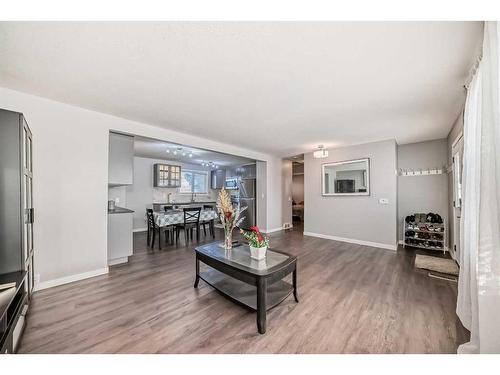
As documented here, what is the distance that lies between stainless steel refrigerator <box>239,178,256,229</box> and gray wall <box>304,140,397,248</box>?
1.68m

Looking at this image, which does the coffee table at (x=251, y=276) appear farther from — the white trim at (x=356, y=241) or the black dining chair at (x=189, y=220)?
the white trim at (x=356, y=241)

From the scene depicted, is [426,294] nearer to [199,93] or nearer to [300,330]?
[300,330]

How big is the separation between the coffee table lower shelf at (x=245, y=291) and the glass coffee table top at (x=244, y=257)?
0.36m

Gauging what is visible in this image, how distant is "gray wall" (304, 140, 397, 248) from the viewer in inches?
162

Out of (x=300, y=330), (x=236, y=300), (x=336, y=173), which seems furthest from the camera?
(x=336, y=173)

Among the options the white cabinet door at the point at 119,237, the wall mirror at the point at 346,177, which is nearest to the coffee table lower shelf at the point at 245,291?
the white cabinet door at the point at 119,237

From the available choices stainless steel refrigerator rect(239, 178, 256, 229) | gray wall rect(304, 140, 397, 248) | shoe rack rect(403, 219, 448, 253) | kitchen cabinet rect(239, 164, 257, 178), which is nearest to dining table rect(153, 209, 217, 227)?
stainless steel refrigerator rect(239, 178, 256, 229)

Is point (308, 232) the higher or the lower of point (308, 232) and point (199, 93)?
the lower

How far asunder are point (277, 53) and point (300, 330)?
7.59ft

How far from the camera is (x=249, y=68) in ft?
5.78

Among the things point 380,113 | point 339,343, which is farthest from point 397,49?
point 339,343

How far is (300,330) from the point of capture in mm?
1632

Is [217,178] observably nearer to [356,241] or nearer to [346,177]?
[346,177]

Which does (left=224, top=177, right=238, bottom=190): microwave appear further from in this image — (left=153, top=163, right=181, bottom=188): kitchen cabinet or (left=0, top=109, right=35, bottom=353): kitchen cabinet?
(left=0, top=109, right=35, bottom=353): kitchen cabinet
